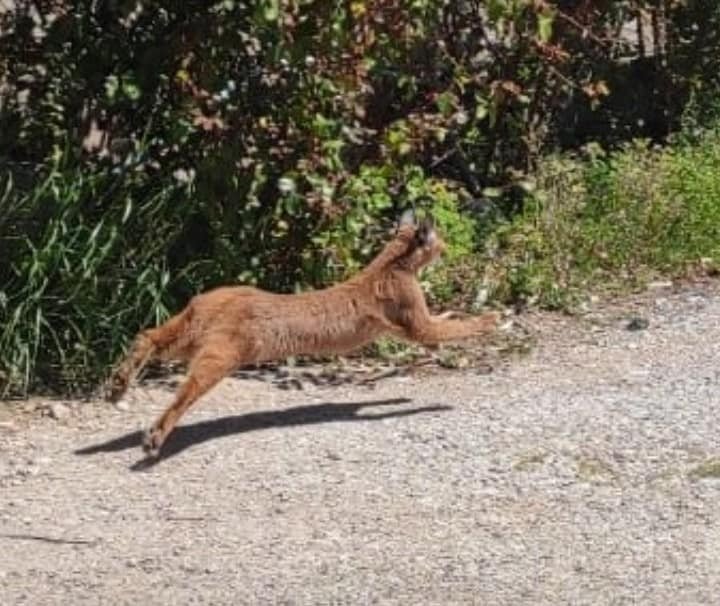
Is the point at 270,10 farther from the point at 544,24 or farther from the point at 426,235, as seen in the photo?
the point at 544,24

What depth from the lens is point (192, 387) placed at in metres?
8.11

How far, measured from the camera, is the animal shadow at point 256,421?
26.8 feet

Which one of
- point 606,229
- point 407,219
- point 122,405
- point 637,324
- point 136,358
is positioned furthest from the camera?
point 606,229

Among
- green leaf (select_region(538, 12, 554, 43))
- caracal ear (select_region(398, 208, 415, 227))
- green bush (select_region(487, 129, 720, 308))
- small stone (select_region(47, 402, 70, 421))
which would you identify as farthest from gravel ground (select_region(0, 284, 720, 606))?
green leaf (select_region(538, 12, 554, 43))

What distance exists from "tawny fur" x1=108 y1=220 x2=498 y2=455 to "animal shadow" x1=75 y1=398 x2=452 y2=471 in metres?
0.18

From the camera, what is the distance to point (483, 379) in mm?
8945

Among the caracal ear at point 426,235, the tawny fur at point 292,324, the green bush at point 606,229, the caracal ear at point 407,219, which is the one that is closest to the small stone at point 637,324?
the green bush at point 606,229

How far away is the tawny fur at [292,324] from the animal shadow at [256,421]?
0.60 feet

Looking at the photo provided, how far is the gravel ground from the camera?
6.71 meters

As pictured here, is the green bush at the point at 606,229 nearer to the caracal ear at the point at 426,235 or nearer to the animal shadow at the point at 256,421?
the caracal ear at the point at 426,235

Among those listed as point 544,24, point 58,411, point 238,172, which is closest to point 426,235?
point 238,172

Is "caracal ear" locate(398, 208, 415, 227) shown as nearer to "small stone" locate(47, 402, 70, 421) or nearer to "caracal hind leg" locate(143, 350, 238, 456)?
"caracal hind leg" locate(143, 350, 238, 456)

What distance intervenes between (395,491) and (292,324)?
3.87ft

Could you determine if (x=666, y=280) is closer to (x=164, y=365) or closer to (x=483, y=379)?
(x=483, y=379)
